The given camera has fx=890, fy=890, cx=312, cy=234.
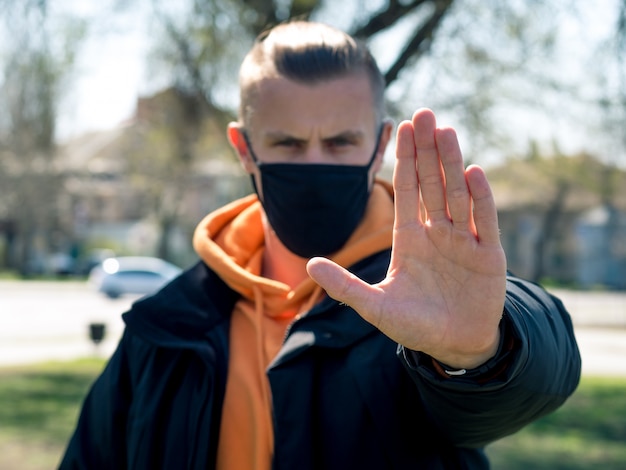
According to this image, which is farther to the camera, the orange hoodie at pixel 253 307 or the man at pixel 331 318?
the orange hoodie at pixel 253 307

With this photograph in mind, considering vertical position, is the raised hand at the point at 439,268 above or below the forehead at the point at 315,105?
below

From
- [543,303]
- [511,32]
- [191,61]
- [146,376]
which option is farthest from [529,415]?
[191,61]

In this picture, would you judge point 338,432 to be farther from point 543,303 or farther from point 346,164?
point 346,164

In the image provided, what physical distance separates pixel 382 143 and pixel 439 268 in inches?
28.7

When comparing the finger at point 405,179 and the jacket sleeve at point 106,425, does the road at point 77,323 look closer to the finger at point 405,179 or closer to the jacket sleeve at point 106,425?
the jacket sleeve at point 106,425

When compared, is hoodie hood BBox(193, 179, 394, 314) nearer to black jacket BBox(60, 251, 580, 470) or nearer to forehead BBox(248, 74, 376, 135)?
black jacket BBox(60, 251, 580, 470)

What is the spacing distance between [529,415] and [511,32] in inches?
294

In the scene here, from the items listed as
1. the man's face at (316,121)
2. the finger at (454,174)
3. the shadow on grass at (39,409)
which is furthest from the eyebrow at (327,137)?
the shadow on grass at (39,409)

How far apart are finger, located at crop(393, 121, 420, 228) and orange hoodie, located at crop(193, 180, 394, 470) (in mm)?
471

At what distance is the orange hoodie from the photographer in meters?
2.04

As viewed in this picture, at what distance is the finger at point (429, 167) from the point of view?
1.56 meters

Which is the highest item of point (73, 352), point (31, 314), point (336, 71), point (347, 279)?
point (336, 71)

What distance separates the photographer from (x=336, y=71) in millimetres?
2182

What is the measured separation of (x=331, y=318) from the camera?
2.02 m
